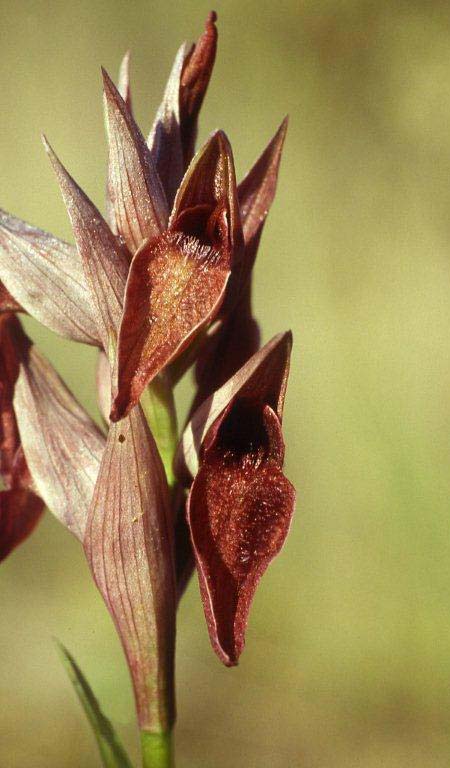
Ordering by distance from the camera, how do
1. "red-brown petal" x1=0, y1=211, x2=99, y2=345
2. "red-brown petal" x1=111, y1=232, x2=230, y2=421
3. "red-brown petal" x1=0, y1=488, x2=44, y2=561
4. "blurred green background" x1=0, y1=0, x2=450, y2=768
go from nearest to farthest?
1. "red-brown petal" x1=111, y1=232, x2=230, y2=421
2. "red-brown petal" x1=0, y1=211, x2=99, y2=345
3. "red-brown petal" x1=0, y1=488, x2=44, y2=561
4. "blurred green background" x1=0, y1=0, x2=450, y2=768

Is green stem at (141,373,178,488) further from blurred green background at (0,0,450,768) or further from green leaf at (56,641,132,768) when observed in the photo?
blurred green background at (0,0,450,768)

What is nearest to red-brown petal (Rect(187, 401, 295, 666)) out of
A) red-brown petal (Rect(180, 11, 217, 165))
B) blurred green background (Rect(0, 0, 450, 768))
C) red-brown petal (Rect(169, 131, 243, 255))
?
red-brown petal (Rect(169, 131, 243, 255))

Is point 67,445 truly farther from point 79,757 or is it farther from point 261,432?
point 79,757

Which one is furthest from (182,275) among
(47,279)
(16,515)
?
(16,515)

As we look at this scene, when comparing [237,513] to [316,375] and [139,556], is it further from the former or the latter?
[316,375]

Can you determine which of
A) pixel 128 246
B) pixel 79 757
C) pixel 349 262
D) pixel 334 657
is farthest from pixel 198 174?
pixel 349 262

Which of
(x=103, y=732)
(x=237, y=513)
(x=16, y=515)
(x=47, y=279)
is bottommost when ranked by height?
(x=103, y=732)

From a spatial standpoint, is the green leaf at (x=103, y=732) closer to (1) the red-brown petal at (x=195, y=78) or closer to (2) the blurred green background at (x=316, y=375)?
(1) the red-brown petal at (x=195, y=78)
